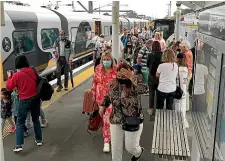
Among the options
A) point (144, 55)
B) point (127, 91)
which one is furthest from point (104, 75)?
point (144, 55)

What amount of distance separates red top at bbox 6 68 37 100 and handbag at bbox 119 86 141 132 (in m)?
1.71

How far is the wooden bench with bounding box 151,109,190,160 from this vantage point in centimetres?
355

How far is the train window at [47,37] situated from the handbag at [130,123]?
7.55m

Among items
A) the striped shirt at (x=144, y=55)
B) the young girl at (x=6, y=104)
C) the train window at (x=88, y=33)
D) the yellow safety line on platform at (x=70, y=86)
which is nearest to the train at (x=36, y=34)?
the train window at (x=88, y=33)

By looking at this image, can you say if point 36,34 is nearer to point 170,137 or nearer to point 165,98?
point 165,98

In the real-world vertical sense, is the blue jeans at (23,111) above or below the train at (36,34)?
below

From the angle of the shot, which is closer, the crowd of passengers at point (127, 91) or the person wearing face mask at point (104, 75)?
the crowd of passengers at point (127, 91)

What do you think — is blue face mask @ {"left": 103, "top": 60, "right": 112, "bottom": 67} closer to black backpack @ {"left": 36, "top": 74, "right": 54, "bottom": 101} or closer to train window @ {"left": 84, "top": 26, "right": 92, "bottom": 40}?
black backpack @ {"left": 36, "top": 74, "right": 54, "bottom": 101}

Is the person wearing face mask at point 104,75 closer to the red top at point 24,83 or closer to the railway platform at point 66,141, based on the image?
the railway platform at point 66,141

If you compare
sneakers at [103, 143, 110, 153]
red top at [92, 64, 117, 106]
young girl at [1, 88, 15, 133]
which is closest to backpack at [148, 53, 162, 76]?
red top at [92, 64, 117, 106]

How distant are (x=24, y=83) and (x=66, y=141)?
1338 mm

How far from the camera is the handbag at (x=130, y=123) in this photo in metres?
3.71

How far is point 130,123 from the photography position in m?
3.71

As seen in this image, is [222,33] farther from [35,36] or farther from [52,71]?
[52,71]
